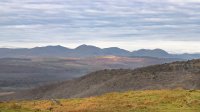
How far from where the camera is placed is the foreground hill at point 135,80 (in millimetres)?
106250

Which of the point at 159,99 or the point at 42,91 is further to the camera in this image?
the point at 42,91

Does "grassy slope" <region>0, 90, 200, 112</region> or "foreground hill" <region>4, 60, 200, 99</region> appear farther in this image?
"foreground hill" <region>4, 60, 200, 99</region>

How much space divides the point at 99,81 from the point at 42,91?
104 ft

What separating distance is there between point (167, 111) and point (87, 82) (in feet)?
302

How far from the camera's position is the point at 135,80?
117375mm

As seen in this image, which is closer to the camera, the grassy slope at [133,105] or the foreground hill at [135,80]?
the grassy slope at [133,105]

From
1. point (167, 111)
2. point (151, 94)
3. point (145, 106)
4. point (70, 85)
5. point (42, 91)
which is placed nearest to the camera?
point (167, 111)

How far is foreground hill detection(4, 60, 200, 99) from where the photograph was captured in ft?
349

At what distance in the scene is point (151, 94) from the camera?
2109 inches

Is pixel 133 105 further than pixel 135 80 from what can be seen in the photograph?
No

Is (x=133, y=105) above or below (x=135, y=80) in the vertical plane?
above

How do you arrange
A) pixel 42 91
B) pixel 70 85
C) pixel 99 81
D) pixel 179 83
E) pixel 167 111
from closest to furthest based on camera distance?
pixel 167 111, pixel 179 83, pixel 99 81, pixel 70 85, pixel 42 91

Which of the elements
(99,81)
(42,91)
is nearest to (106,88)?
(99,81)

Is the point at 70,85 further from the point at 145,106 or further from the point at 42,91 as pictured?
the point at 145,106
